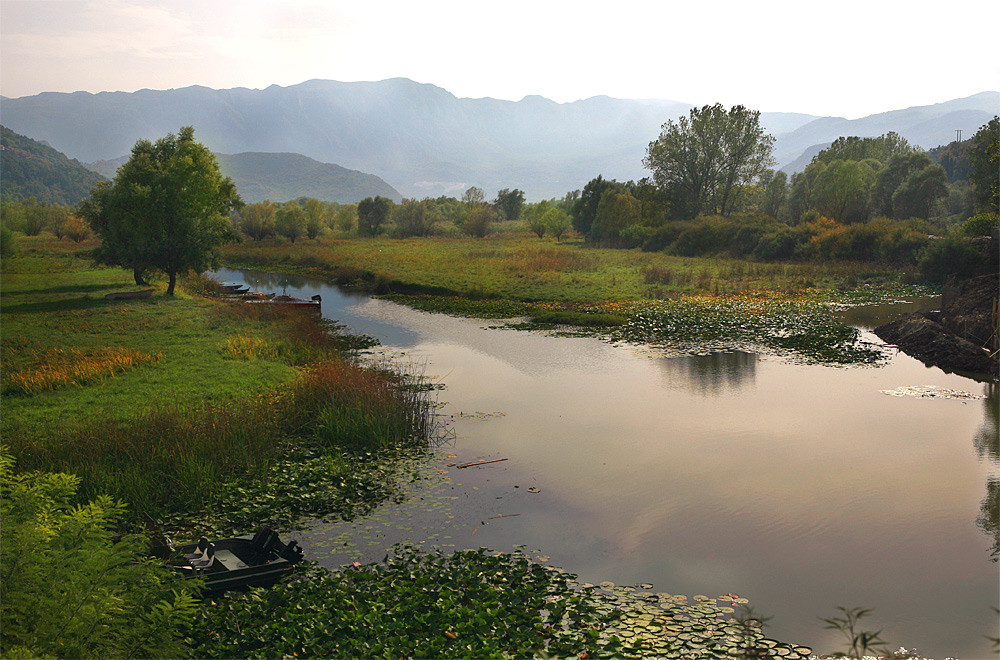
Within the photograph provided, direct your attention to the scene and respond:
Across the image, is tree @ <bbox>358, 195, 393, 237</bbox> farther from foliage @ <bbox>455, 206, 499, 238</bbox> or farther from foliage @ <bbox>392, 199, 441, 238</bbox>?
foliage @ <bbox>455, 206, 499, 238</bbox>

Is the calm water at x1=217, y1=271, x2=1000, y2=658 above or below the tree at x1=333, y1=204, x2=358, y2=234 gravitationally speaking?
below

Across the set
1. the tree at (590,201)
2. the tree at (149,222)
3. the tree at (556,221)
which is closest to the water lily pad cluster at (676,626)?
the tree at (149,222)

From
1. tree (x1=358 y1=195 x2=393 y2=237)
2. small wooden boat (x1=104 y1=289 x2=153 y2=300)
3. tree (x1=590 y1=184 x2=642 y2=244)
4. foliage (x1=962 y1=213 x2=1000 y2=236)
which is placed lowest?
small wooden boat (x1=104 y1=289 x2=153 y2=300)

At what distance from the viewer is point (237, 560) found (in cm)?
1113

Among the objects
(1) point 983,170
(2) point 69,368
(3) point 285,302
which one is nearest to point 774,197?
(1) point 983,170

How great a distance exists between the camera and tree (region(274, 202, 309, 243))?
4156 inches

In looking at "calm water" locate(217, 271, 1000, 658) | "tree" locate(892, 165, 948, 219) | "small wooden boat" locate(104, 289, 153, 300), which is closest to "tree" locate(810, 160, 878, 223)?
"tree" locate(892, 165, 948, 219)

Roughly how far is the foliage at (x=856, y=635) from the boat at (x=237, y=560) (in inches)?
339

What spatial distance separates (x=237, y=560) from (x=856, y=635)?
32.1 ft

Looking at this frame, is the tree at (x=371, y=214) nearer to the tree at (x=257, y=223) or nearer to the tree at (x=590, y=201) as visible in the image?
the tree at (x=257, y=223)

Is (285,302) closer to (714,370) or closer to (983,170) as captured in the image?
(714,370)

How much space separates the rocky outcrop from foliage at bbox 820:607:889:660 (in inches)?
783

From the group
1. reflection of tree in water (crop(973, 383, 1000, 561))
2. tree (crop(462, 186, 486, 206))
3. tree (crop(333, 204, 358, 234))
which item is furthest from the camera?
tree (crop(462, 186, 486, 206))

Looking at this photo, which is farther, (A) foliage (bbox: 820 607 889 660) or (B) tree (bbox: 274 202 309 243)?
(B) tree (bbox: 274 202 309 243)
